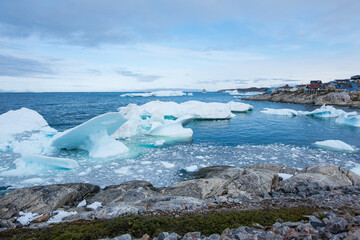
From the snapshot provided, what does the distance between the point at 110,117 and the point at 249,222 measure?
1162 cm

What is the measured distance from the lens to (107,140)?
15.2 meters

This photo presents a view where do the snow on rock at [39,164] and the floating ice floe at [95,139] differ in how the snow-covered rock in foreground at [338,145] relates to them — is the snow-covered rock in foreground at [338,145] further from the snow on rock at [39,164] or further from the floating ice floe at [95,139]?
the snow on rock at [39,164]

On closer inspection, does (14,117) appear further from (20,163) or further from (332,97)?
(332,97)

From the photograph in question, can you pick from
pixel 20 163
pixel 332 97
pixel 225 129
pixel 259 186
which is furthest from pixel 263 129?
pixel 332 97

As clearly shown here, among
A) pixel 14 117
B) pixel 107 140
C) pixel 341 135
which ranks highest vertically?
pixel 14 117

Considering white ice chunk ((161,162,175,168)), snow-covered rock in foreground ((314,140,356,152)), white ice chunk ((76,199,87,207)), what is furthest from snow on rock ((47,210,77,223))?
snow-covered rock in foreground ((314,140,356,152))

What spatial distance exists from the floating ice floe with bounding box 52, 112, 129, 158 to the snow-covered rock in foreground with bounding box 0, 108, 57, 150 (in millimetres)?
5038

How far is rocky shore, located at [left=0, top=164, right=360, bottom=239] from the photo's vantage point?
4.35m

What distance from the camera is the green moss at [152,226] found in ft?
14.1

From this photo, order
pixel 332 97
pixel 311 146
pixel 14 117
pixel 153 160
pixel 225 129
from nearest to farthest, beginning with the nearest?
1. pixel 153 160
2. pixel 311 146
3. pixel 14 117
4. pixel 225 129
5. pixel 332 97

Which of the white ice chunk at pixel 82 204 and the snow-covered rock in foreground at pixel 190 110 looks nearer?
the white ice chunk at pixel 82 204

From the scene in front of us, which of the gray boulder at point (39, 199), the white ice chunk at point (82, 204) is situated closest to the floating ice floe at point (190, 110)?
the gray boulder at point (39, 199)

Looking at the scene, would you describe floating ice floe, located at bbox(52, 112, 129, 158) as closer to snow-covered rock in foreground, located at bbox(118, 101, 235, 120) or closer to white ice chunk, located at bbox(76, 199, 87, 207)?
white ice chunk, located at bbox(76, 199, 87, 207)

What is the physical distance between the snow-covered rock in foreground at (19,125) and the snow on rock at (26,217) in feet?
43.1
